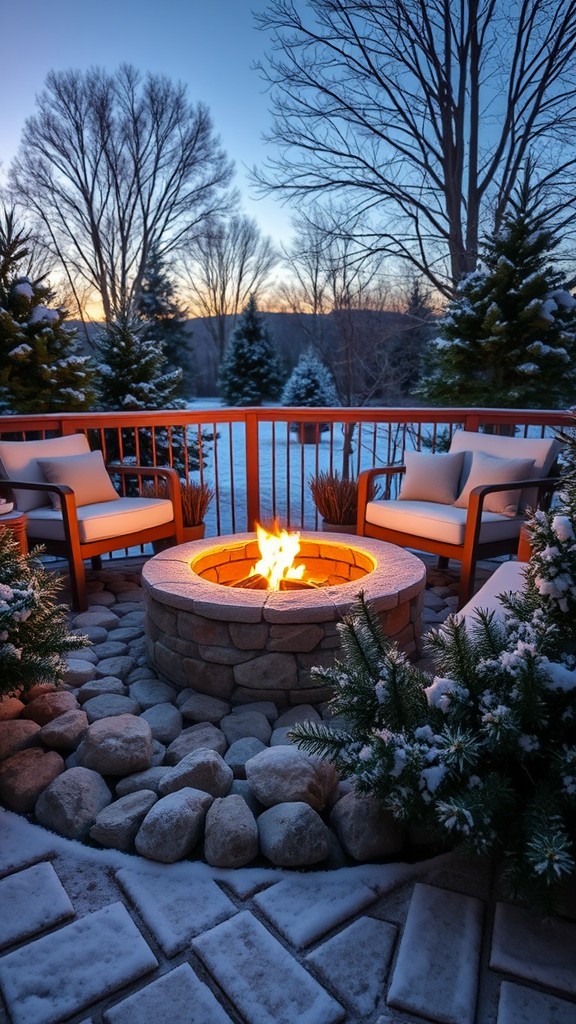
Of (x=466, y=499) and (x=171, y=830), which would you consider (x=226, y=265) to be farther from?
(x=171, y=830)

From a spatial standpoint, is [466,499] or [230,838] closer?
[230,838]

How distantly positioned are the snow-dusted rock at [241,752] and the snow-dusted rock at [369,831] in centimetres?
37

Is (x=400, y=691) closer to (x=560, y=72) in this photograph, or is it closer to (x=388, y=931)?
(x=388, y=931)

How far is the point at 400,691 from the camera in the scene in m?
1.42

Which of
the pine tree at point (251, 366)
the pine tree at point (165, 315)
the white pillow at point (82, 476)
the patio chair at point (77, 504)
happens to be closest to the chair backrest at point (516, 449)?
the patio chair at point (77, 504)

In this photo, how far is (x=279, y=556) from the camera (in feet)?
9.16

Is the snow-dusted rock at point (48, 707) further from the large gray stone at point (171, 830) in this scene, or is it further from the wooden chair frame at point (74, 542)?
the wooden chair frame at point (74, 542)

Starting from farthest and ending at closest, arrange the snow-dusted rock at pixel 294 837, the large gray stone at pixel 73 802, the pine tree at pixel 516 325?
the pine tree at pixel 516 325
the large gray stone at pixel 73 802
the snow-dusted rock at pixel 294 837

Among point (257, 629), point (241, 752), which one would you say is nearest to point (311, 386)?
point (257, 629)

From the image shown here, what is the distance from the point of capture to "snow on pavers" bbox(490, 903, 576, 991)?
1133 millimetres

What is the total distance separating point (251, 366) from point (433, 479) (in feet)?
42.7

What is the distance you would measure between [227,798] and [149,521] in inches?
86.1

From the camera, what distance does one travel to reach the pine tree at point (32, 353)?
5.98 m

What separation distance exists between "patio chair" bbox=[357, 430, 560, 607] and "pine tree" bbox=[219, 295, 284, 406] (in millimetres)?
12502
